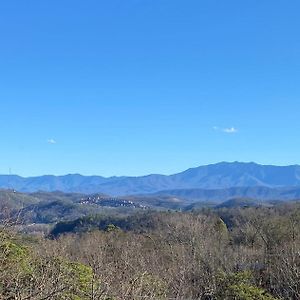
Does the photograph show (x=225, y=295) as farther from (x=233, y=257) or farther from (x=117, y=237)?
(x=117, y=237)

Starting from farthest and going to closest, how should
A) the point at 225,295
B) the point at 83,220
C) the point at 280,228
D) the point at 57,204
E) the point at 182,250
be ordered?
the point at 57,204 → the point at 83,220 → the point at 280,228 → the point at 182,250 → the point at 225,295

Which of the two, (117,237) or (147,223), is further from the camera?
(147,223)

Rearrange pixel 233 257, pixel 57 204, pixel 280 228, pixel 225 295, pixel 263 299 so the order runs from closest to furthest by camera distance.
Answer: pixel 263 299
pixel 225 295
pixel 233 257
pixel 280 228
pixel 57 204

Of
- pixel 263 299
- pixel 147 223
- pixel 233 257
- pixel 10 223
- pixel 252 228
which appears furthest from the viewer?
pixel 147 223

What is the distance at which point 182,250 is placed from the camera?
1337 inches

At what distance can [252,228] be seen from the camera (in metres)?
41.3

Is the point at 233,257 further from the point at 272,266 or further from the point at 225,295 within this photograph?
the point at 225,295

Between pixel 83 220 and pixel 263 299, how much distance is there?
75546 millimetres

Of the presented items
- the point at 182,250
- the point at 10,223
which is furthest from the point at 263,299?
the point at 182,250

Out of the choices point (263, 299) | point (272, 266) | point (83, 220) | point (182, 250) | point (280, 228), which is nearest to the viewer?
point (263, 299)

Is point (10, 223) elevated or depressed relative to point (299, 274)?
elevated

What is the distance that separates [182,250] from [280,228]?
327 inches

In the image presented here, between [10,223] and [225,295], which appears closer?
[10,223]

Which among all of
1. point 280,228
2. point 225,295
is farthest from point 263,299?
point 280,228
